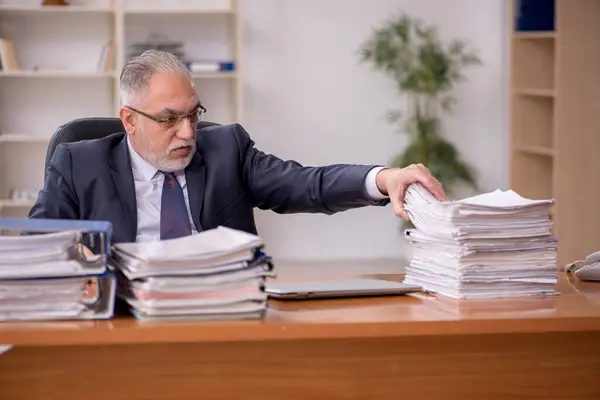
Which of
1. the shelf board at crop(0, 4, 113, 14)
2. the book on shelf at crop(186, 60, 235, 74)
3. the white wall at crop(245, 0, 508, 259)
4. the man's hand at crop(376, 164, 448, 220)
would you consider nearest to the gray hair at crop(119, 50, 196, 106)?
the man's hand at crop(376, 164, 448, 220)

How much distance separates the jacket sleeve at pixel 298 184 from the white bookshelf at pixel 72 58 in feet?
12.6

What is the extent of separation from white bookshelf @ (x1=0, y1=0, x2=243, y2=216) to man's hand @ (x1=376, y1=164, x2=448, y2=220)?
169 inches

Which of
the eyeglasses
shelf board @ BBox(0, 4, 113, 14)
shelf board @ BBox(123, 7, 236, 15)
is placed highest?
shelf board @ BBox(0, 4, 113, 14)

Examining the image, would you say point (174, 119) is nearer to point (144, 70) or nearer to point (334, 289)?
point (144, 70)

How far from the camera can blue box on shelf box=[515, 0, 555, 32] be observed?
616cm

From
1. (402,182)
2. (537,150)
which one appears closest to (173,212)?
(402,182)

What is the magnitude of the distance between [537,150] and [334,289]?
447 cm

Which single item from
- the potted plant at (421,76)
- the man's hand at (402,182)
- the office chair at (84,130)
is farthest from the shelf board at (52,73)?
the man's hand at (402,182)

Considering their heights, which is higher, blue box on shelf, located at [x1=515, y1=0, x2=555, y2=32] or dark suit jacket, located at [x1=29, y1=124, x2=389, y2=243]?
blue box on shelf, located at [x1=515, y1=0, x2=555, y2=32]

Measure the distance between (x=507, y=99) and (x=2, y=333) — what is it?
584 cm

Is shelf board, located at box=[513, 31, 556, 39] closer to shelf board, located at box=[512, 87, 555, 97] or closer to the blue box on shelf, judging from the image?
the blue box on shelf

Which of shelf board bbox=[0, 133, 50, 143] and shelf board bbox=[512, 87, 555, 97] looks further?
shelf board bbox=[0, 133, 50, 143]

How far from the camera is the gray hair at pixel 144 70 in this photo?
2.49m

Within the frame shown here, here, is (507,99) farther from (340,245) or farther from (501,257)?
(501,257)
